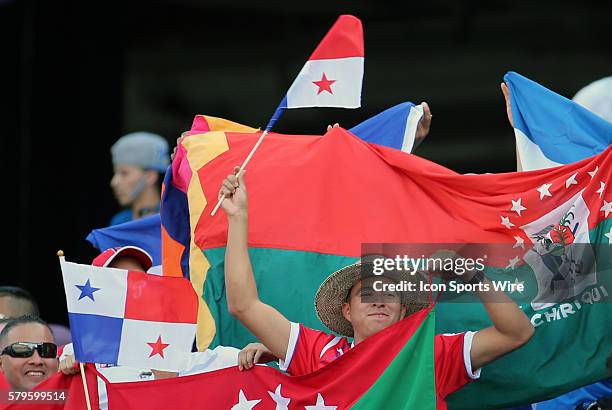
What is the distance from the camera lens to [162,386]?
16.6ft

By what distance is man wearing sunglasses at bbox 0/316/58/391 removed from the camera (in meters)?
5.37

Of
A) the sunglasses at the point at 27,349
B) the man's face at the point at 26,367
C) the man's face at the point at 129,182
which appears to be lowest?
the man's face at the point at 26,367

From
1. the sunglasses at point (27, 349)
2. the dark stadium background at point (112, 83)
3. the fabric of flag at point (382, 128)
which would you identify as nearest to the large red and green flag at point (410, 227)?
the fabric of flag at point (382, 128)

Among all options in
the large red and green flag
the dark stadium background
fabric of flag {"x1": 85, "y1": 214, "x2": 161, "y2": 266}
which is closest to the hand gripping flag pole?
the large red and green flag

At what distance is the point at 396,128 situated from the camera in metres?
6.15

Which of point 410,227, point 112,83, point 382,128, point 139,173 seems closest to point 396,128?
point 382,128

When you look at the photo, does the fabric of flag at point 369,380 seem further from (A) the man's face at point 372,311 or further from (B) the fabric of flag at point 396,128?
(B) the fabric of flag at point 396,128

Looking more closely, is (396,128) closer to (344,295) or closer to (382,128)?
(382,128)

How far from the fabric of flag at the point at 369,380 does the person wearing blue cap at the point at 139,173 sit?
2.92 metres

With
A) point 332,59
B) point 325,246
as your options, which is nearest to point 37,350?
point 325,246

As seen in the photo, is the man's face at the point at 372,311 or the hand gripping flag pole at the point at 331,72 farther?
the hand gripping flag pole at the point at 331,72

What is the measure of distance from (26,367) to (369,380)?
57.4 inches

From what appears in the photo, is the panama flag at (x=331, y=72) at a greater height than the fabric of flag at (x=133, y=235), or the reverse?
the panama flag at (x=331, y=72)

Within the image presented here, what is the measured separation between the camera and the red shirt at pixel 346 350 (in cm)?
471
